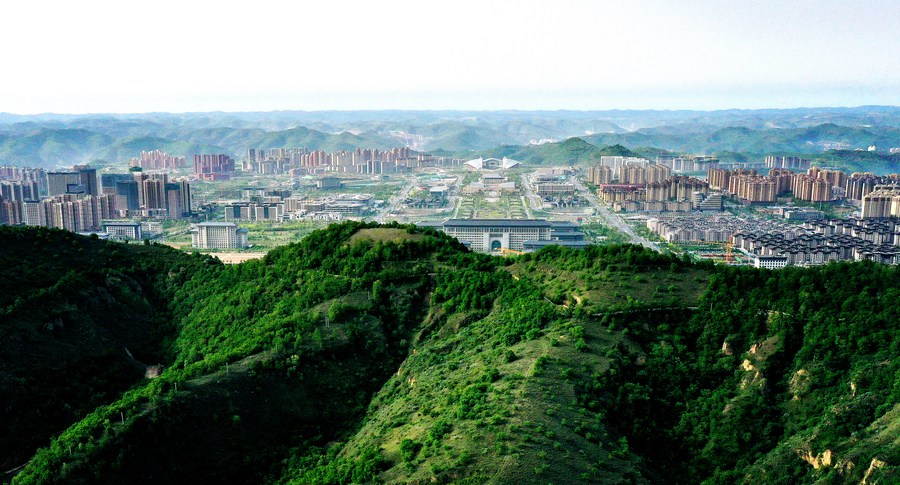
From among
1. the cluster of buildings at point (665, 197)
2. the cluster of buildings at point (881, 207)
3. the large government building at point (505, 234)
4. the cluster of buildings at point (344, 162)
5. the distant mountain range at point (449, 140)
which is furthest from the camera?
the distant mountain range at point (449, 140)

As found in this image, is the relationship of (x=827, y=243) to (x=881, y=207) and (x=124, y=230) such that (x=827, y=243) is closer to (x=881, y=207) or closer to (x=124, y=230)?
(x=881, y=207)

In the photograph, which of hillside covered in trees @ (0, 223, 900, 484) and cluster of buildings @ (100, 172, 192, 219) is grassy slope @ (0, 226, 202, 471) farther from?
cluster of buildings @ (100, 172, 192, 219)

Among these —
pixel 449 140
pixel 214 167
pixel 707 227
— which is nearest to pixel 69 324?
pixel 707 227

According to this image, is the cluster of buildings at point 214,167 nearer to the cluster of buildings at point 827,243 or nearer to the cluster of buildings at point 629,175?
the cluster of buildings at point 629,175

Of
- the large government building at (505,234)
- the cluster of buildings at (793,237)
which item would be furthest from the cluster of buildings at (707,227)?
the large government building at (505,234)

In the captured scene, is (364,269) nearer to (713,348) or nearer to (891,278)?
(713,348)

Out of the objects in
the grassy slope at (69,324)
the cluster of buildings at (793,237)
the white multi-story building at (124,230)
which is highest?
the grassy slope at (69,324)
